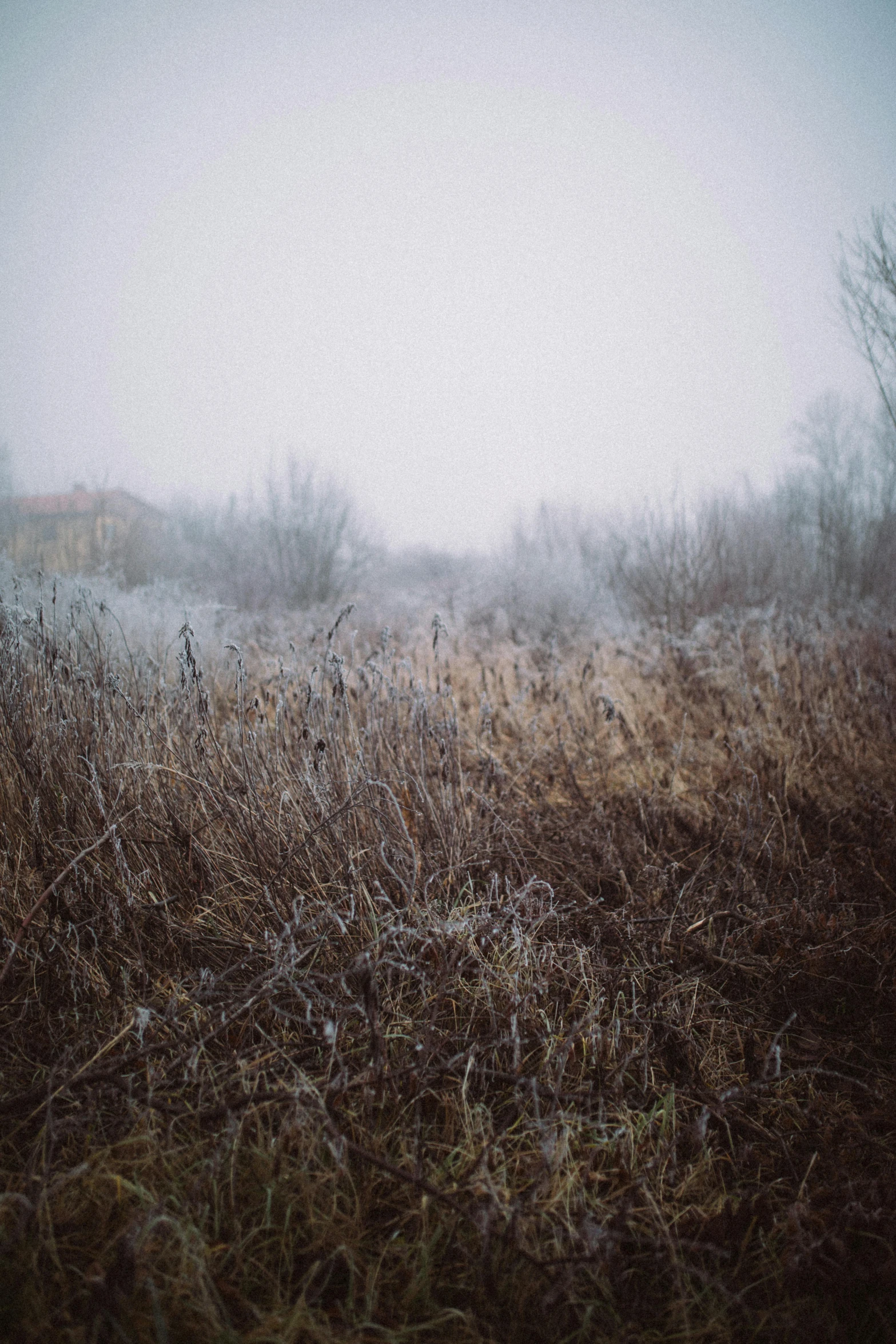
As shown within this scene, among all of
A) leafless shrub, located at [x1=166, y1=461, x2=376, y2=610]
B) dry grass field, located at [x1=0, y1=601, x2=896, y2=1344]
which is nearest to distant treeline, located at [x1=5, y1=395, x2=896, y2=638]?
leafless shrub, located at [x1=166, y1=461, x2=376, y2=610]

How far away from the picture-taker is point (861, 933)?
190cm

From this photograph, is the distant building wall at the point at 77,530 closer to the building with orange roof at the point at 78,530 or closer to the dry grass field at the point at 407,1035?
the building with orange roof at the point at 78,530

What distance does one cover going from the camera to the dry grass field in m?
0.97

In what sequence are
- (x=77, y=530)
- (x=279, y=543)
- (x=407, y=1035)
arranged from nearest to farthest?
1. (x=407, y=1035)
2. (x=77, y=530)
3. (x=279, y=543)

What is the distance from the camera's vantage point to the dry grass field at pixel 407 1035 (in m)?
0.97

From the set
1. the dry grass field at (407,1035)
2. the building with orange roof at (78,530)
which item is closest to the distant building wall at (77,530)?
the building with orange roof at (78,530)

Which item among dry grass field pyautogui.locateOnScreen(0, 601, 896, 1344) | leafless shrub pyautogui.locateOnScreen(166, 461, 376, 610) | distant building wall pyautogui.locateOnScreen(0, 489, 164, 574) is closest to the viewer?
dry grass field pyautogui.locateOnScreen(0, 601, 896, 1344)

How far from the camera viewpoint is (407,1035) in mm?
1440

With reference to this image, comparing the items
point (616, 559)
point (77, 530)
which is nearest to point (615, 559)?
point (616, 559)

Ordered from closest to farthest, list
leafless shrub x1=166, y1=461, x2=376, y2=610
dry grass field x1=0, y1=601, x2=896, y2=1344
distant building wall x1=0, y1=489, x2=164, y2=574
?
dry grass field x1=0, y1=601, x2=896, y2=1344 < distant building wall x1=0, y1=489, x2=164, y2=574 < leafless shrub x1=166, y1=461, x2=376, y2=610

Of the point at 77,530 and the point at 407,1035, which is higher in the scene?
the point at 77,530

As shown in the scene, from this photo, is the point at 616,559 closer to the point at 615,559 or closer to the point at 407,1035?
the point at 615,559

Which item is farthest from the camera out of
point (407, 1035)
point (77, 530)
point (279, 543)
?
point (279, 543)

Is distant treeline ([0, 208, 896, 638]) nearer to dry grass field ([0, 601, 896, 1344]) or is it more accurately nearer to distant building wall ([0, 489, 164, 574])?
distant building wall ([0, 489, 164, 574])
